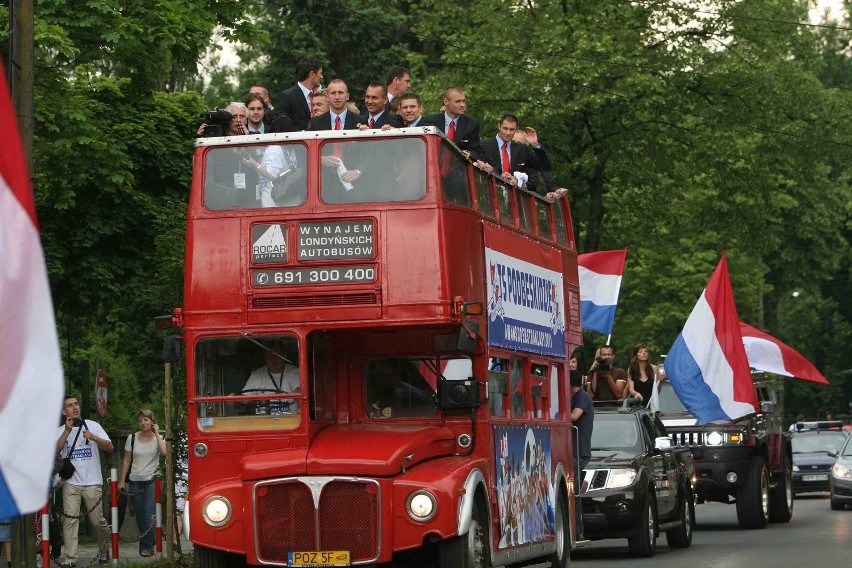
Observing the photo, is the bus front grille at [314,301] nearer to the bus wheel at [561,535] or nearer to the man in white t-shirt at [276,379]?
the man in white t-shirt at [276,379]

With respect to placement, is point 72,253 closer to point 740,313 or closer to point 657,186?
point 657,186

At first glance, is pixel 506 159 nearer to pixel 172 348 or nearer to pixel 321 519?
pixel 172 348

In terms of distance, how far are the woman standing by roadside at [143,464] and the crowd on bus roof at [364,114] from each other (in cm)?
633

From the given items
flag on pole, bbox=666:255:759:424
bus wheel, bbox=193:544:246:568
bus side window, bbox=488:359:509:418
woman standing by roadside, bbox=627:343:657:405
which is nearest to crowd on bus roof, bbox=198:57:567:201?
bus side window, bbox=488:359:509:418

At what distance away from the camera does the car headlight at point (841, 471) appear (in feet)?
103

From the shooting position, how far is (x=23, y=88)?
49.3ft

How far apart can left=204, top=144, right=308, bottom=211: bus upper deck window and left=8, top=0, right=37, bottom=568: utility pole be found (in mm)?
2111

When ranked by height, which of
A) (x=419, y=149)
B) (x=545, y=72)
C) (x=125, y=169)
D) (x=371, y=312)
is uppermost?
(x=545, y=72)

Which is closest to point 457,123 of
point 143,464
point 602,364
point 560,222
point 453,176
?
point 453,176

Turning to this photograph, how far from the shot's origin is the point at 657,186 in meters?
40.2

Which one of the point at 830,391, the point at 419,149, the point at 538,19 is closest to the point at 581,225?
the point at 538,19

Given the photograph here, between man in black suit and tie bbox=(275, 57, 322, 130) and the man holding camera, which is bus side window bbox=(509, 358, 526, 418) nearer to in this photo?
man in black suit and tie bbox=(275, 57, 322, 130)

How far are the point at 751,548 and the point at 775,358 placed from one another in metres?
8.77

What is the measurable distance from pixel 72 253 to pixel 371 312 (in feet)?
45.7
